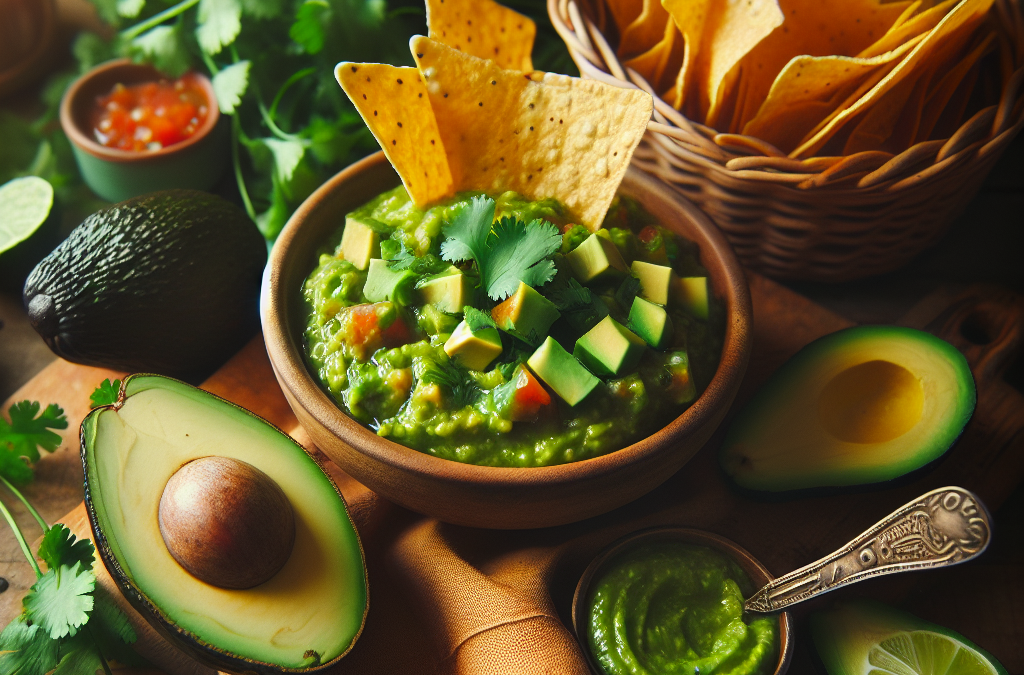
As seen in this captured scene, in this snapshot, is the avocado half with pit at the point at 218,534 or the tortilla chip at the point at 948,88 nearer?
the avocado half with pit at the point at 218,534

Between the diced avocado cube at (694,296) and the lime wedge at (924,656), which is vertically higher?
the diced avocado cube at (694,296)

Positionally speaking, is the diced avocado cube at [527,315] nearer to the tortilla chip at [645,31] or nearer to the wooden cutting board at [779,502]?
the wooden cutting board at [779,502]

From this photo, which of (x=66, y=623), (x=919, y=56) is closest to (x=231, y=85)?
(x=66, y=623)

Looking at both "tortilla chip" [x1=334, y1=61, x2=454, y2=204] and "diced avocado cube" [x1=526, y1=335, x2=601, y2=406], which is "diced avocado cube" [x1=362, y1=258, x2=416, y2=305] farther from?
"diced avocado cube" [x1=526, y1=335, x2=601, y2=406]

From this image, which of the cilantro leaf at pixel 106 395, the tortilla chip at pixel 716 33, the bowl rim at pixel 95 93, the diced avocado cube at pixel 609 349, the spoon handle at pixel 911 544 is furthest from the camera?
the bowl rim at pixel 95 93

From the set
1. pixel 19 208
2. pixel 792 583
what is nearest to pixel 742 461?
pixel 792 583

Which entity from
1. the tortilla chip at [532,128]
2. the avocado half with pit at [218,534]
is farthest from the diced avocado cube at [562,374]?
the avocado half with pit at [218,534]

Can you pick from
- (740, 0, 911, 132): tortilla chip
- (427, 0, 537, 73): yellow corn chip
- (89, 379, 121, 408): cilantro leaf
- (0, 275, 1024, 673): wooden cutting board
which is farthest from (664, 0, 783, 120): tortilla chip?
(89, 379, 121, 408): cilantro leaf

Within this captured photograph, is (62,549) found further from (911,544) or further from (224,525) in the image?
(911,544)
